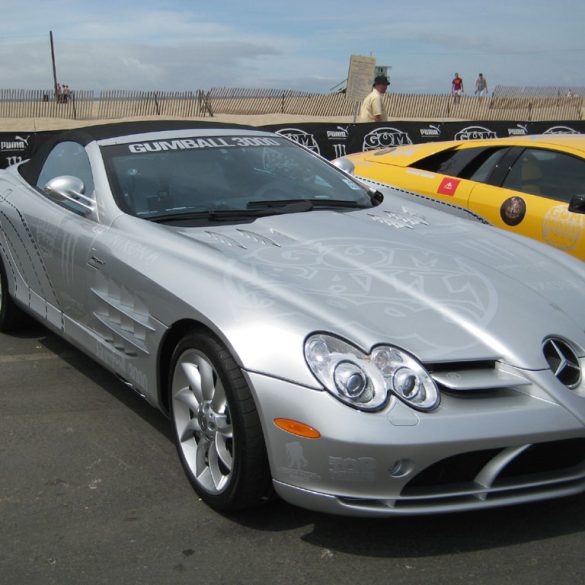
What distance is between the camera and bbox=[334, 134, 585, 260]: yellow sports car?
568 centimetres

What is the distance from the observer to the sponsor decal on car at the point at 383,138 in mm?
11766

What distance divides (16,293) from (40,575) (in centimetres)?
261

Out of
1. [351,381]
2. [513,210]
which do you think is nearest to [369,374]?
[351,381]

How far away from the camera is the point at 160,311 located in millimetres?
3336

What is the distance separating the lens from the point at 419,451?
8.54 ft

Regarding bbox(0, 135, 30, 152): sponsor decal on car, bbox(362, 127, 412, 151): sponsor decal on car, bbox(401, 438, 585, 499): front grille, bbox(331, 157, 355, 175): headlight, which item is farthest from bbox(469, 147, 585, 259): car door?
bbox(0, 135, 30, 152): sponsor decal on car

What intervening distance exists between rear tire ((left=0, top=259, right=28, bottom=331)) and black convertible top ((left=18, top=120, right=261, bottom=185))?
620 mm

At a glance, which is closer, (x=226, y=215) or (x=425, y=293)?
(x=425, y=293)

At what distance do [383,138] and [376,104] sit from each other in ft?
1.77

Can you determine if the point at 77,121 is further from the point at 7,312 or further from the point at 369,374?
the point at 369,374

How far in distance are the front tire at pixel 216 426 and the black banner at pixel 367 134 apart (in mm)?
7680

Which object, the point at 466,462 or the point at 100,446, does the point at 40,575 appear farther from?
the point at 466,462

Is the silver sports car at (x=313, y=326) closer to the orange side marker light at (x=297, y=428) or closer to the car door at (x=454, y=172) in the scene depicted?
the orange side marker light at (x=297, y=428)

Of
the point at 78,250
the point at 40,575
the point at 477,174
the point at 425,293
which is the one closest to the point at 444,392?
the point at 425,293
